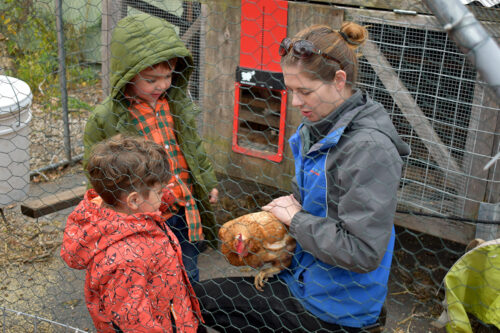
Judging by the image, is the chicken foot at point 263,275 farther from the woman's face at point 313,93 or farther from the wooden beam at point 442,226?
the wooden beam at point 442,226

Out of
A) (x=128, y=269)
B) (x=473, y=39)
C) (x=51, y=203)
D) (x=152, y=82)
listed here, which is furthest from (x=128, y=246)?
(x=51, y=203)

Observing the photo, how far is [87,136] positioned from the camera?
2.20m

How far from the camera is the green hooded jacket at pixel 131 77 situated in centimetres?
214

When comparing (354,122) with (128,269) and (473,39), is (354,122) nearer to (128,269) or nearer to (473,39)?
(473,39)

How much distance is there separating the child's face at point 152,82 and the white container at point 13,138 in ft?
3.24

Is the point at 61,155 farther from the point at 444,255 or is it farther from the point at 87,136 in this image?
the point at 444,255

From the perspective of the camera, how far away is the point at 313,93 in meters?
1.59

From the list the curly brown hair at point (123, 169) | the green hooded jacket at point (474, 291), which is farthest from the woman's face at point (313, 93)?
the green hooded jacket at point (474, 291)

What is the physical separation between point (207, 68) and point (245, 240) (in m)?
1.64

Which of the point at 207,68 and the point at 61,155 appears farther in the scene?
the point at 61,155

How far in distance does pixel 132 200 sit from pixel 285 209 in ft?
1.69

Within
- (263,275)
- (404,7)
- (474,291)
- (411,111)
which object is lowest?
(474,291)

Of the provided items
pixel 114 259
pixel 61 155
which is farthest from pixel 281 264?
pixel 61 155

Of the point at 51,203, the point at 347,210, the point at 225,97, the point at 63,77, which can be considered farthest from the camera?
the point at 63,77
